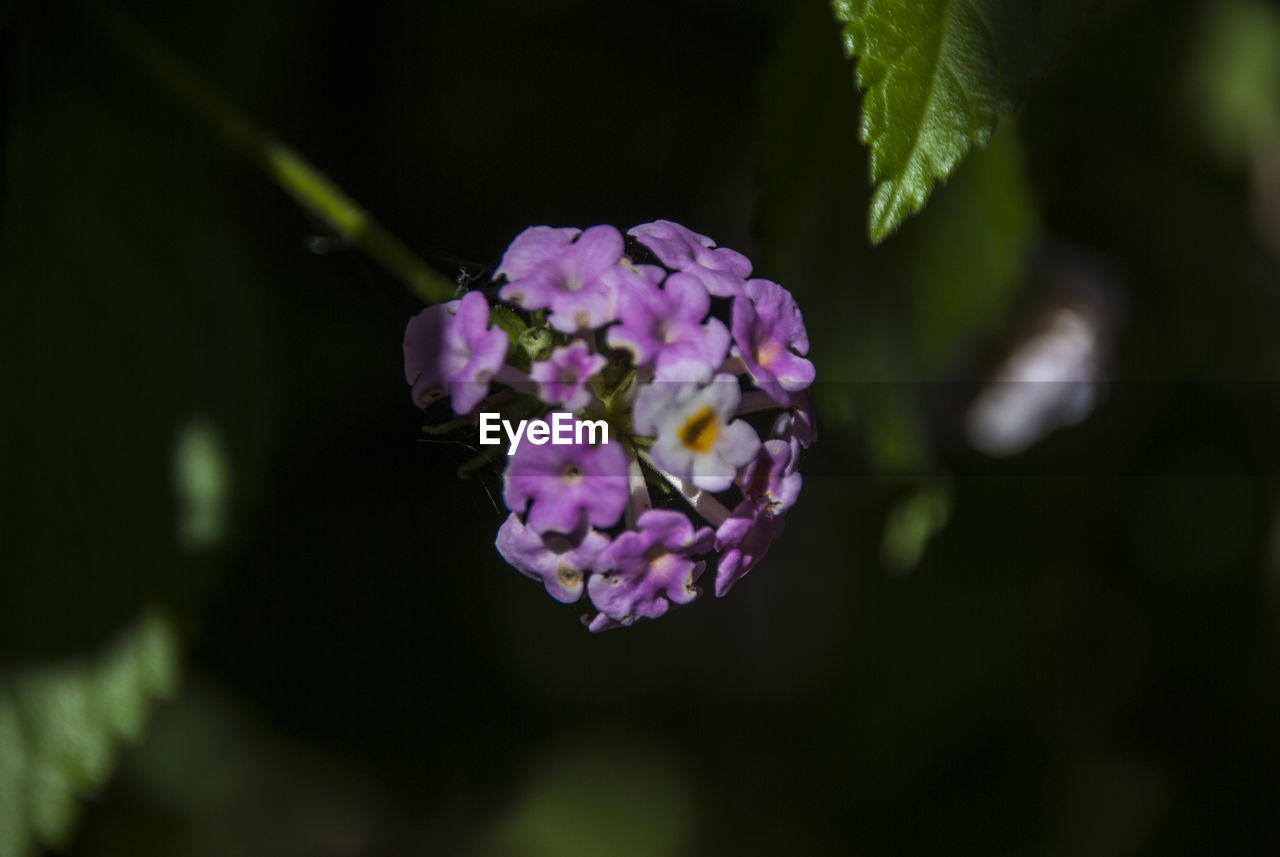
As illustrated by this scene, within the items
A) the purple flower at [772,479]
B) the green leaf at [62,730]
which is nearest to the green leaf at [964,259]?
the purple flower at [772,479]

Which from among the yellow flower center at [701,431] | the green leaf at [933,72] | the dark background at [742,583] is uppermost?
the green leaf at [933,72]

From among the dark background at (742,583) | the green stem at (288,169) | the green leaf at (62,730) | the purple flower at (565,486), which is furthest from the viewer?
the dark background at (742,583)

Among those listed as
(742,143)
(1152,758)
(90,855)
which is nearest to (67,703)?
(90,855)

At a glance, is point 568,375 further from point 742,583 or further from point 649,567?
point 742,583

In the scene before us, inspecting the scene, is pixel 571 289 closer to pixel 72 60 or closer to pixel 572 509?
pixel 572 509

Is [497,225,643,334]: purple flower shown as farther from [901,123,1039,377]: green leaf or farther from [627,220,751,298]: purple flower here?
[901,123,1039,377]: green leaf

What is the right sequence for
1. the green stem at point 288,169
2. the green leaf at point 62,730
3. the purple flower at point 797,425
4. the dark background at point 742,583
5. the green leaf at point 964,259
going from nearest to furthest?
the purple flower at point 797,425 → the green stem at point 288,169 → the green leaf at point 62,730 → the green leaf at point 964,259 → the dark background at point 742,583

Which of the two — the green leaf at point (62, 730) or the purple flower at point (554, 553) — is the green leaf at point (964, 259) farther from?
the green leaf at point (62, 730)
